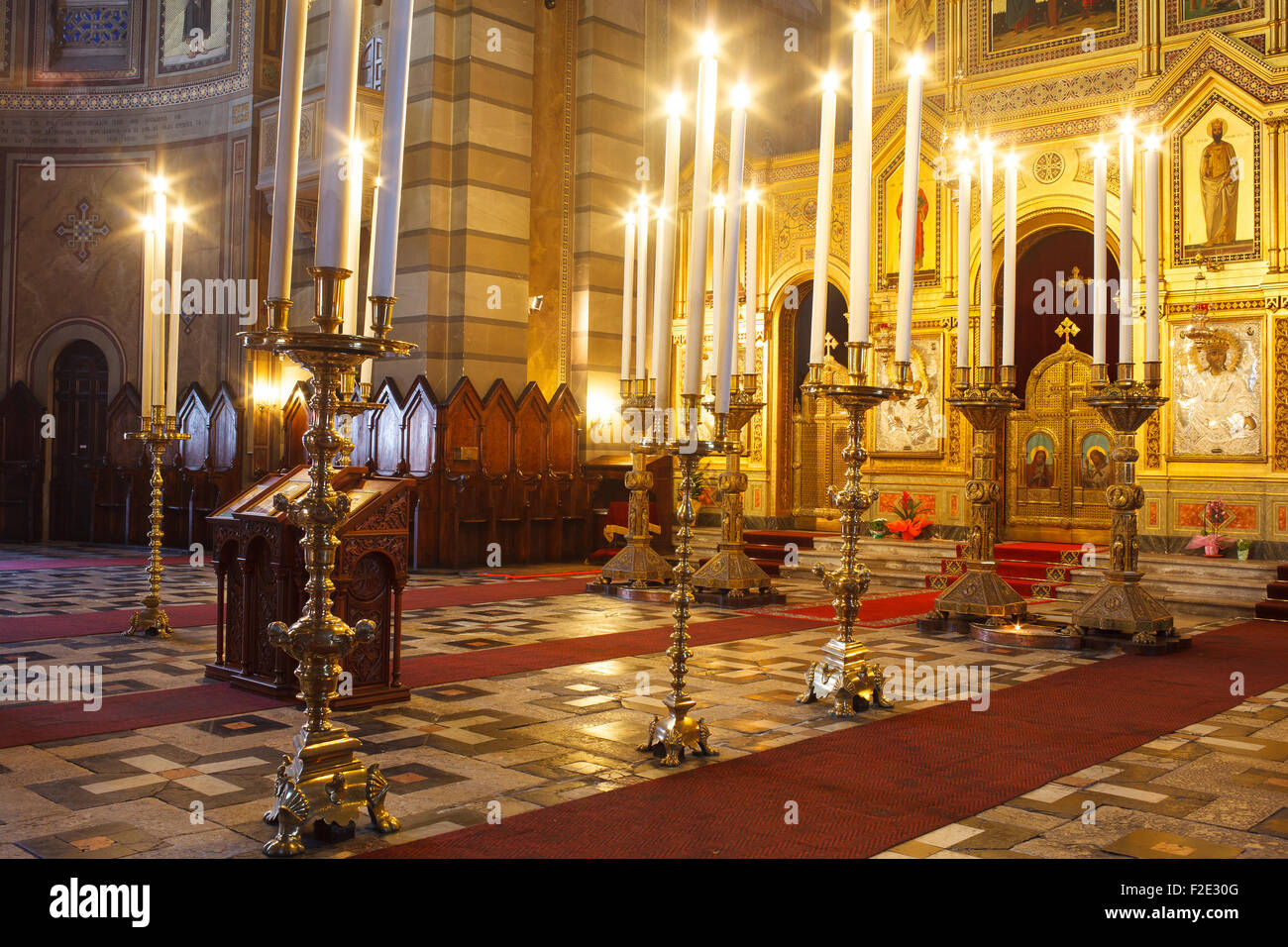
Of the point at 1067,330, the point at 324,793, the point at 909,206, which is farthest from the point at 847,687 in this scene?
the point at 1067,330

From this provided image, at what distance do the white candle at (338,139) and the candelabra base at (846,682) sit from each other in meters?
3.42

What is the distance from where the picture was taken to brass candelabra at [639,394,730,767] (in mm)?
4547

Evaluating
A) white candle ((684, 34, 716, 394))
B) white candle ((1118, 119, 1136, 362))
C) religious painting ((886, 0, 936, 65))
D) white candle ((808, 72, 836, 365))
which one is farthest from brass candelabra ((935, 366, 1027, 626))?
religious painting ((886, 0, 936, 65))

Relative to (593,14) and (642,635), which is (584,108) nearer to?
(593,14)

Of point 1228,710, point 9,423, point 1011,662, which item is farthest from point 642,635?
point 9,423

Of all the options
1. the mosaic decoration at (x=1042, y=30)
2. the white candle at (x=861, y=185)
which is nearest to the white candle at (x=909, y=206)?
the white candle at (x=861, y=185)

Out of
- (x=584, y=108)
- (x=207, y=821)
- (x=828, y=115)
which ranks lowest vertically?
(x=207, y=821)

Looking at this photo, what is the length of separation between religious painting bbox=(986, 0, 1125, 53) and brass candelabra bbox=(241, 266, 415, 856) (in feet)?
42.1

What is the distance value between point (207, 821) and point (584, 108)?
14.3m

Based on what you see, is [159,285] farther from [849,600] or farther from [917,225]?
[917,225]

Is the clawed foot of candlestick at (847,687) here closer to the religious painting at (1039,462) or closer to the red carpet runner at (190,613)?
the red carpet runner at (190,613)

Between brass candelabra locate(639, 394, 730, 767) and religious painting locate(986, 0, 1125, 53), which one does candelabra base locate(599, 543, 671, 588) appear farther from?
religious painting locate(986, 0, 1125, 53)

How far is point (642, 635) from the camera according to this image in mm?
8172

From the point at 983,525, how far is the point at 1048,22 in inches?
337
